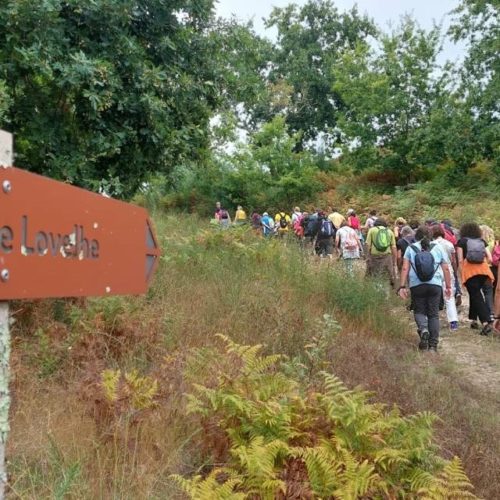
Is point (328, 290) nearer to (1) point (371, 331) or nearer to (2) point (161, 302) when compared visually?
(1) point (371, 331)

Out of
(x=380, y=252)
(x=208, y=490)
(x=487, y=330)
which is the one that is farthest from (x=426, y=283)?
(x=208, y=490)

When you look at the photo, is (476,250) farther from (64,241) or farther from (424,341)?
(64,241)

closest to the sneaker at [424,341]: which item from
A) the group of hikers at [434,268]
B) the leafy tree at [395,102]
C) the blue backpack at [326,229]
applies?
the group of hikers at [434,268]

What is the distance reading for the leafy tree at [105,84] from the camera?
5.39m

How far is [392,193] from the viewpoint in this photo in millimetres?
26641

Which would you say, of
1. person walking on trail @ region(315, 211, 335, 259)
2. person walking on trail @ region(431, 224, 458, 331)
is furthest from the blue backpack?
person walking on trail @ region(431, 224, 458, 331)

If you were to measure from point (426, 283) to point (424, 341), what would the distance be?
29.3 inches

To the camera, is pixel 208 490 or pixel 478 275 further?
pixel 478 275

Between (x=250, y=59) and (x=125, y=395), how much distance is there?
5735 millimetres

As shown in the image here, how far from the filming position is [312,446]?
3363 mm

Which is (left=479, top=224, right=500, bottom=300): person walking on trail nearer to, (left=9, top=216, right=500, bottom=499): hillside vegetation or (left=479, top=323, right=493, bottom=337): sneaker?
(left=479, top=323, right=493, bottom=337): sneaker

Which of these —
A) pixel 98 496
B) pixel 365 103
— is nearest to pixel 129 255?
pixel 98 496

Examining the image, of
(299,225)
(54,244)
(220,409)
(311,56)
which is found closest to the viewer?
(54,244)

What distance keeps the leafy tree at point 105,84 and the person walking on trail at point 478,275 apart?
4616 millimetres
